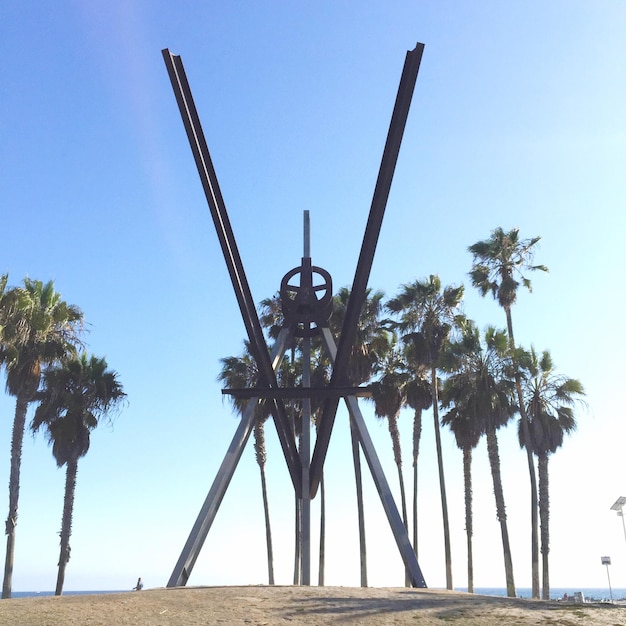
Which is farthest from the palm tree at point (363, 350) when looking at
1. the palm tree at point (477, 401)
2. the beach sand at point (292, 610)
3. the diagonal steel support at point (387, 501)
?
the beach sand at point (292, 610)

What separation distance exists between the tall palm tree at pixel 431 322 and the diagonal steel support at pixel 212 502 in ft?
36.7

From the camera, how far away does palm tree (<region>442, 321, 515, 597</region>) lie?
28.3 metres

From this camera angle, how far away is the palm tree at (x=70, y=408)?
87.4 feet

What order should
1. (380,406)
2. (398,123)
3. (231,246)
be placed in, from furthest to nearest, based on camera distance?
(380,406) < (231,246) < (398,123)

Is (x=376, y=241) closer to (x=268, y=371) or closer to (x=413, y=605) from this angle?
(x=268, y=371)

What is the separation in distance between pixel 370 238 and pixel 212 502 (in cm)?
834

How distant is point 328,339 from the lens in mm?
22953

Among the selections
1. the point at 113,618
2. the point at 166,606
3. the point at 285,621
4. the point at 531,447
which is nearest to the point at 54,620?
the point at 113,618

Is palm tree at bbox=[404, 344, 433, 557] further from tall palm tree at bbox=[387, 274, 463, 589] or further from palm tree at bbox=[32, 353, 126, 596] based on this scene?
palm tree at bbox=[32, 353, 126, 596]

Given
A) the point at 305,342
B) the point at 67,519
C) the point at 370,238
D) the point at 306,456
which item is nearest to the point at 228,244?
the point at 370,238

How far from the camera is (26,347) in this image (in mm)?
25234

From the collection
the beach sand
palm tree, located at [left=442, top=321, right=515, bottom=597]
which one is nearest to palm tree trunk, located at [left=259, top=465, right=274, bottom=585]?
palm tree, located at [left=442, top=321, right=515, bottom=597]

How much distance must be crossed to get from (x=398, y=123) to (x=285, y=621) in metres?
12.2

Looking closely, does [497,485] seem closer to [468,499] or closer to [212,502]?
[468,499]
